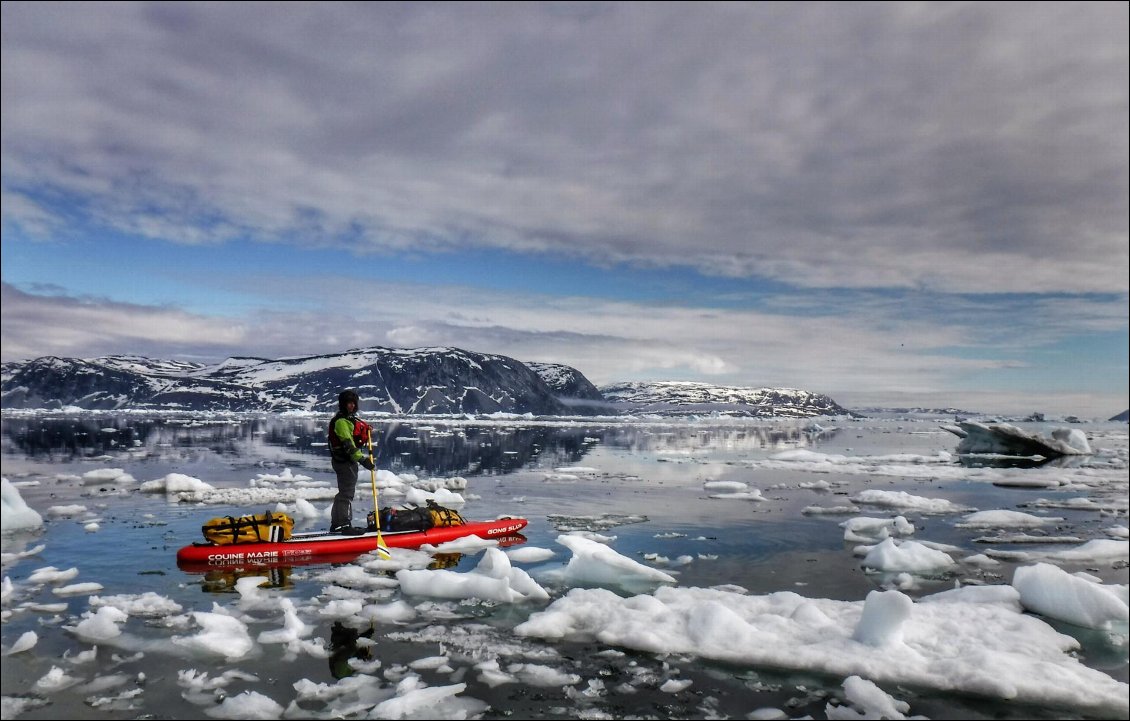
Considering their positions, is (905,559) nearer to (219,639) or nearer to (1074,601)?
(1074,601)

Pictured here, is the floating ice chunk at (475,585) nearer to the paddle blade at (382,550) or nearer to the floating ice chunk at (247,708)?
the paddle blade at (382,550)

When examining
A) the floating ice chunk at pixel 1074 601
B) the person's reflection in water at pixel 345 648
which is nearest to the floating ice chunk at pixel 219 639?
the person's reflection in water at pixel 345 648

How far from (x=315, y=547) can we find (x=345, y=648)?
5.60 metres

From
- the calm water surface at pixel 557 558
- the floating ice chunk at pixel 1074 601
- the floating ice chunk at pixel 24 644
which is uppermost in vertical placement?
the floating ice chunk at pixel 1074 601

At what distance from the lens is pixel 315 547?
12.7 m

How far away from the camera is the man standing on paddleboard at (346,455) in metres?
13.4

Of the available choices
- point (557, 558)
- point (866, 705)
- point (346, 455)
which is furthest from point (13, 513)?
point (866, 705)

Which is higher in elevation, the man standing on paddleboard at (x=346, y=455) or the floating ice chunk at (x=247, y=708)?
the man standing on paddleboard at (x=346, y=455)

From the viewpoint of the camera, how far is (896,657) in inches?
288

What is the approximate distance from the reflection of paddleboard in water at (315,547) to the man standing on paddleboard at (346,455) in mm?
Answer: 399

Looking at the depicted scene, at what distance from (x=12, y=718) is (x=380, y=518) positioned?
830cm

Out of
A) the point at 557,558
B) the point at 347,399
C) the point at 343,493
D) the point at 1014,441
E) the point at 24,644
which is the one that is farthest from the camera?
the point at 1014,441

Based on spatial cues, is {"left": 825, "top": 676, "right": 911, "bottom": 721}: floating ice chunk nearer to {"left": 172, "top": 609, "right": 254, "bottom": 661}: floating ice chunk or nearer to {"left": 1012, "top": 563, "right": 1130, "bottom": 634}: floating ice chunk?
{"left": 1012, "top": 563, "right": 1130, "bottom": 634}: floating ice chunk

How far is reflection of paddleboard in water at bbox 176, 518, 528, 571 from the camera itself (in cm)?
1185
